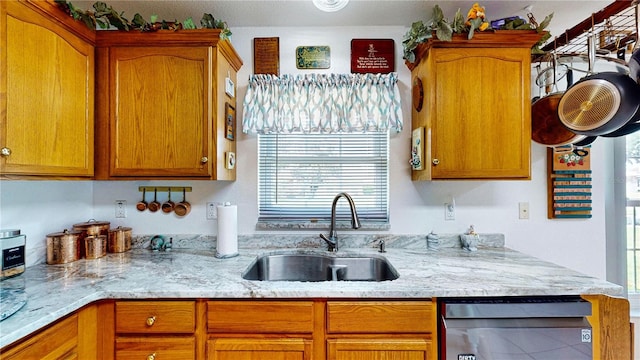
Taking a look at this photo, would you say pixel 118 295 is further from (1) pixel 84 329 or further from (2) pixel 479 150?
(2) pixel 479 150

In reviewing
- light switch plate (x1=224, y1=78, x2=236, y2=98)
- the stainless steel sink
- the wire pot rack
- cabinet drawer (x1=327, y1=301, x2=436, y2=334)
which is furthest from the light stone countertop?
the wire pot rack

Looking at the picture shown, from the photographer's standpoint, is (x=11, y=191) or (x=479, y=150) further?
(x=479, y=150)

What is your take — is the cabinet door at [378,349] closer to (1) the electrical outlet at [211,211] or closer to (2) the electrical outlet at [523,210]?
(1) the electrical outlet at [211,211]

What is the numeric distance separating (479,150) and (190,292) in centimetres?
162

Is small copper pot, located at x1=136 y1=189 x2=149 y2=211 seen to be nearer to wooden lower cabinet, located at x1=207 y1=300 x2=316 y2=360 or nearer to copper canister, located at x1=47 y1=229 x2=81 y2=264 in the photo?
copper canister, located at x1=47 y1=229 x2=81 y2=264

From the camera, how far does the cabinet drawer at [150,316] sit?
4.10 ft

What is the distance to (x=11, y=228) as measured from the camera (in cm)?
151

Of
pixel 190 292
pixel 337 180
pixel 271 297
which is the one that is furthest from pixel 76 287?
pixel 337 180

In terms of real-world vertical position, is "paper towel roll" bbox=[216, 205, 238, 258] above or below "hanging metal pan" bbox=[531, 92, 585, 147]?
below

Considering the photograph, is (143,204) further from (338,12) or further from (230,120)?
(338,12)

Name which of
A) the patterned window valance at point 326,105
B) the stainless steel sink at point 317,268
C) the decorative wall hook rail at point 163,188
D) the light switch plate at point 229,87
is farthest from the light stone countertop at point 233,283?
the light switch plate at point 229,87

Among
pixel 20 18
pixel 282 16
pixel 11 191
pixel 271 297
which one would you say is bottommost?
pixel 271 297

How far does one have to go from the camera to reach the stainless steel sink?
1816 millimetres

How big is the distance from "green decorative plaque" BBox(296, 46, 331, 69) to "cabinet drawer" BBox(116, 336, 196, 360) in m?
1.72
